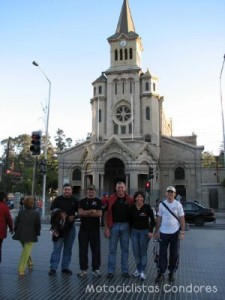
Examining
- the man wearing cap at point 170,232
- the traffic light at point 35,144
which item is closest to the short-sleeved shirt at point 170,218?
the man wearing cap at point 170,232

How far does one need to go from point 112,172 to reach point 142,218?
39.9 meters

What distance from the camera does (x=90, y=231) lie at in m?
7.61

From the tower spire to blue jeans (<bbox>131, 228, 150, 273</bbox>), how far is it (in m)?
49.9

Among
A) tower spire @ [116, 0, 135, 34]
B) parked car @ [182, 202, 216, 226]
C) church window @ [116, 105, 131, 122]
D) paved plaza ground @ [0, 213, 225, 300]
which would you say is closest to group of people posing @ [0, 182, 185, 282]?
paved plaza ground @ [0, 213, 225, 300]

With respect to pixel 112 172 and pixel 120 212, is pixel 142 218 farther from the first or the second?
pixel 112 172

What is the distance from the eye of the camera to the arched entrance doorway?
46.1 meters

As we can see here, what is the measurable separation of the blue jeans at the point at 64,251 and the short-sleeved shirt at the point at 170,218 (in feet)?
7.16

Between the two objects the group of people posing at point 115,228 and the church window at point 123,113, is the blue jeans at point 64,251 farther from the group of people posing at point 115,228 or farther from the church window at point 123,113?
the church window at point 123,113

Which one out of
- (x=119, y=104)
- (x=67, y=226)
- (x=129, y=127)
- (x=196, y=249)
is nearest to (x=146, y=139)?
(x=129, y=127)

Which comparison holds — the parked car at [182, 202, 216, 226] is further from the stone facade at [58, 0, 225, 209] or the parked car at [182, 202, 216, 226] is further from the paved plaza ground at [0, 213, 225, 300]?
the stone facade at [58, 0, 225, 209]

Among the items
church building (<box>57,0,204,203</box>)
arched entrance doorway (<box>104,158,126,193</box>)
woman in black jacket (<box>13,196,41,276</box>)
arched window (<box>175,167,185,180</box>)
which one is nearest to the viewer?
woman in black jacket (<box>13,196,41,276</box>)

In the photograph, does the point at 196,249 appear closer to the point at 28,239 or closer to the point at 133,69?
the point at 28,239

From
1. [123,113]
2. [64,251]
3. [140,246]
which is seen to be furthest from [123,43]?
[140,246]

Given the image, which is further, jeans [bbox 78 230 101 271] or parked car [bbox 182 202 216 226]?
parked car [bbox 182 202 216 226]
